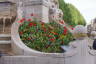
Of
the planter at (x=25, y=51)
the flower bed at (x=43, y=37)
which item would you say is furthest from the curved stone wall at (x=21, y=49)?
the flower bed at (x=43, y=37)

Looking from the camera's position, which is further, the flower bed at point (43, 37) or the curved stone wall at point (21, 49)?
the flower bed at point (43, 37)

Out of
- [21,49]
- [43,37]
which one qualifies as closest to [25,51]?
[21,49]

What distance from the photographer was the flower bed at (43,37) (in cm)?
869

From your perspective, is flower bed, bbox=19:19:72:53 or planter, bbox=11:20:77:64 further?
flower bed, bbox=19:19:72:53

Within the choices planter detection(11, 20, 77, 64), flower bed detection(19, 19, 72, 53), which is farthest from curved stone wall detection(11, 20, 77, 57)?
flower bed detection(19, 19, 72, 53)

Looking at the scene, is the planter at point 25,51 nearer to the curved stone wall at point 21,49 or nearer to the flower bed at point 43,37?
the curved stone wall at point 21,49

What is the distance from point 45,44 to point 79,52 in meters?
1.49

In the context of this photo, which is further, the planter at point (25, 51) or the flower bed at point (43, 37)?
the flower bed at point (43, 37)

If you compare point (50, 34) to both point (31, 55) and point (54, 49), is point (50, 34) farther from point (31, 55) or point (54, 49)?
point (31, 55)

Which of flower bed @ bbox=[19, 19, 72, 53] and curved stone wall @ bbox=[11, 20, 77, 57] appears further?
flower bed @ bbox=[19, 19, 72, 53]

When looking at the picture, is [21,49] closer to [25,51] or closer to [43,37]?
[25,51]

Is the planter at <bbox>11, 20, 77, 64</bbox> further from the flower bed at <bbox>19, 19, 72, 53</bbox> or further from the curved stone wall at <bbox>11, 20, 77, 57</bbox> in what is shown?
the flower bed at <bbox>19, 19, 72, 53</bbox>

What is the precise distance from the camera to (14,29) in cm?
909

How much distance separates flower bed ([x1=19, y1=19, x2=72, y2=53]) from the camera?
8.69 m
